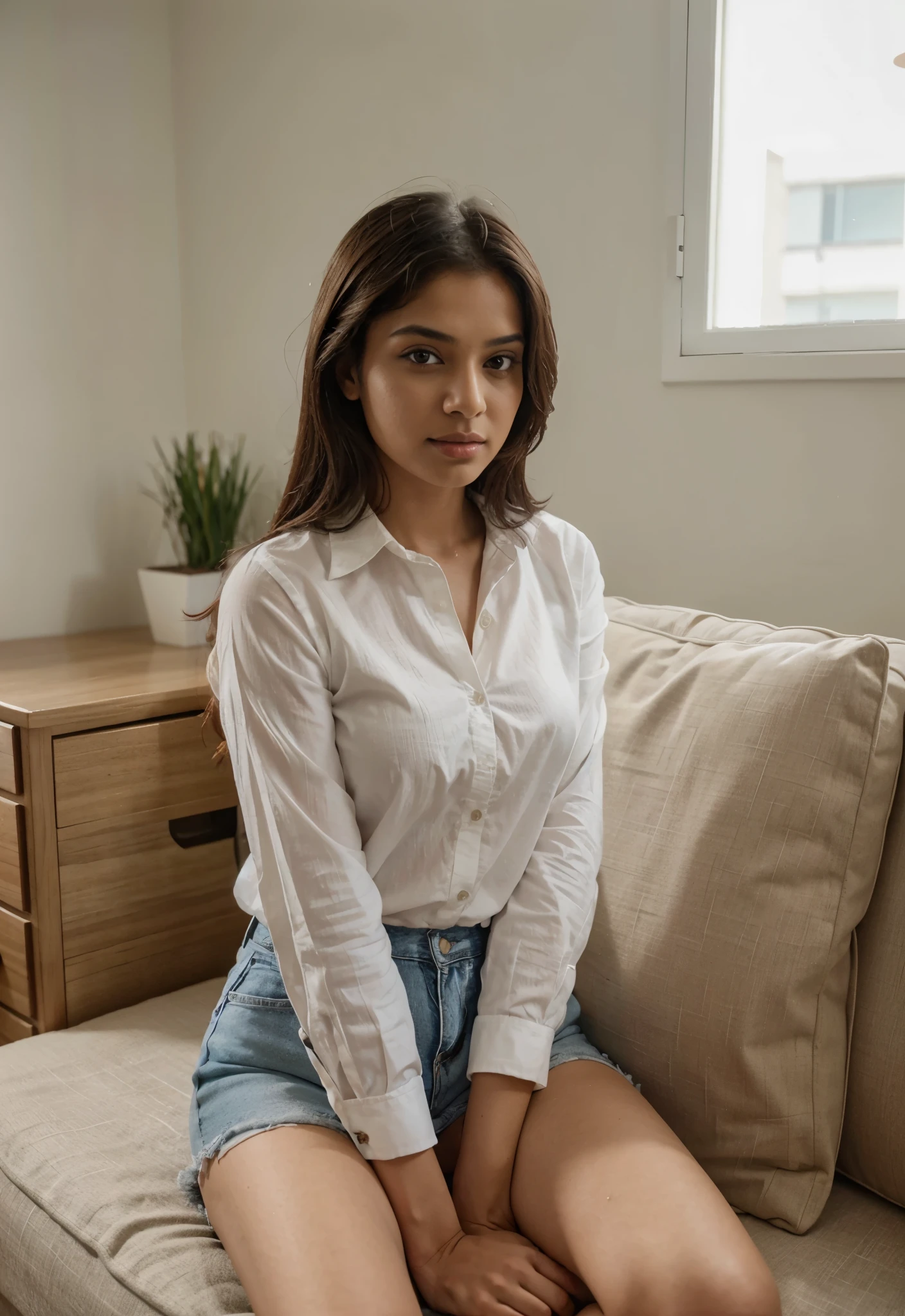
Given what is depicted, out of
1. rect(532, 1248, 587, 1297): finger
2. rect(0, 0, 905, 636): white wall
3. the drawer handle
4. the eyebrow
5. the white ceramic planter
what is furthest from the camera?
the white ceramic planter

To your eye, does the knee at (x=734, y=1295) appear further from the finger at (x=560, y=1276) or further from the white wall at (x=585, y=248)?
the white wall at (x=585, y=248)

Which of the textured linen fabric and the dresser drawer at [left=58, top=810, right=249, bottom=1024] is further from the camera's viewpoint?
the dresser drawer at [left=58, top=810, right=249, bottom=1024]

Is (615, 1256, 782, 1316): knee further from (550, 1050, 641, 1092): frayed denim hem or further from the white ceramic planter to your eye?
the white ceramic planter

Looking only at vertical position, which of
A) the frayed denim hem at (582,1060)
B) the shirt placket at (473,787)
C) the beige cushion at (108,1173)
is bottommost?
the beige cushion at (108,1173)

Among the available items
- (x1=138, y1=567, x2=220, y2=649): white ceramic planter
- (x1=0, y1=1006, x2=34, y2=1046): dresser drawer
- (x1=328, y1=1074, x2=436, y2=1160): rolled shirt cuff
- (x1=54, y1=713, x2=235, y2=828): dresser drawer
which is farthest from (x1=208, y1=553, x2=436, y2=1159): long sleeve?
(x1=138, y1=567, x2=220, y2=649): white ceramic planter

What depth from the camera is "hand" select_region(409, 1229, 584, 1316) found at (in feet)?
3.28

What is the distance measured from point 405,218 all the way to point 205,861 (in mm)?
1102

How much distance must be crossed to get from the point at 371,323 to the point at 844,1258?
103cm

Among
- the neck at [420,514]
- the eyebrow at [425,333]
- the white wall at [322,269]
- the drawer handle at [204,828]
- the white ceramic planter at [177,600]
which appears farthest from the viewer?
the white ceramic planter at [177,600]

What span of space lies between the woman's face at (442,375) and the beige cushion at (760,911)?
0.40m

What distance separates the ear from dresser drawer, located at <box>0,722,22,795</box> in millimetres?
759

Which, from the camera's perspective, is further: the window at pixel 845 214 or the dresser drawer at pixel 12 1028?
the dresser drawer at pixel 12 1028

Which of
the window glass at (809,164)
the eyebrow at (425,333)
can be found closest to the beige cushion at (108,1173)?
the eyebrow at (425,333)

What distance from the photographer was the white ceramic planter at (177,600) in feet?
7.18
